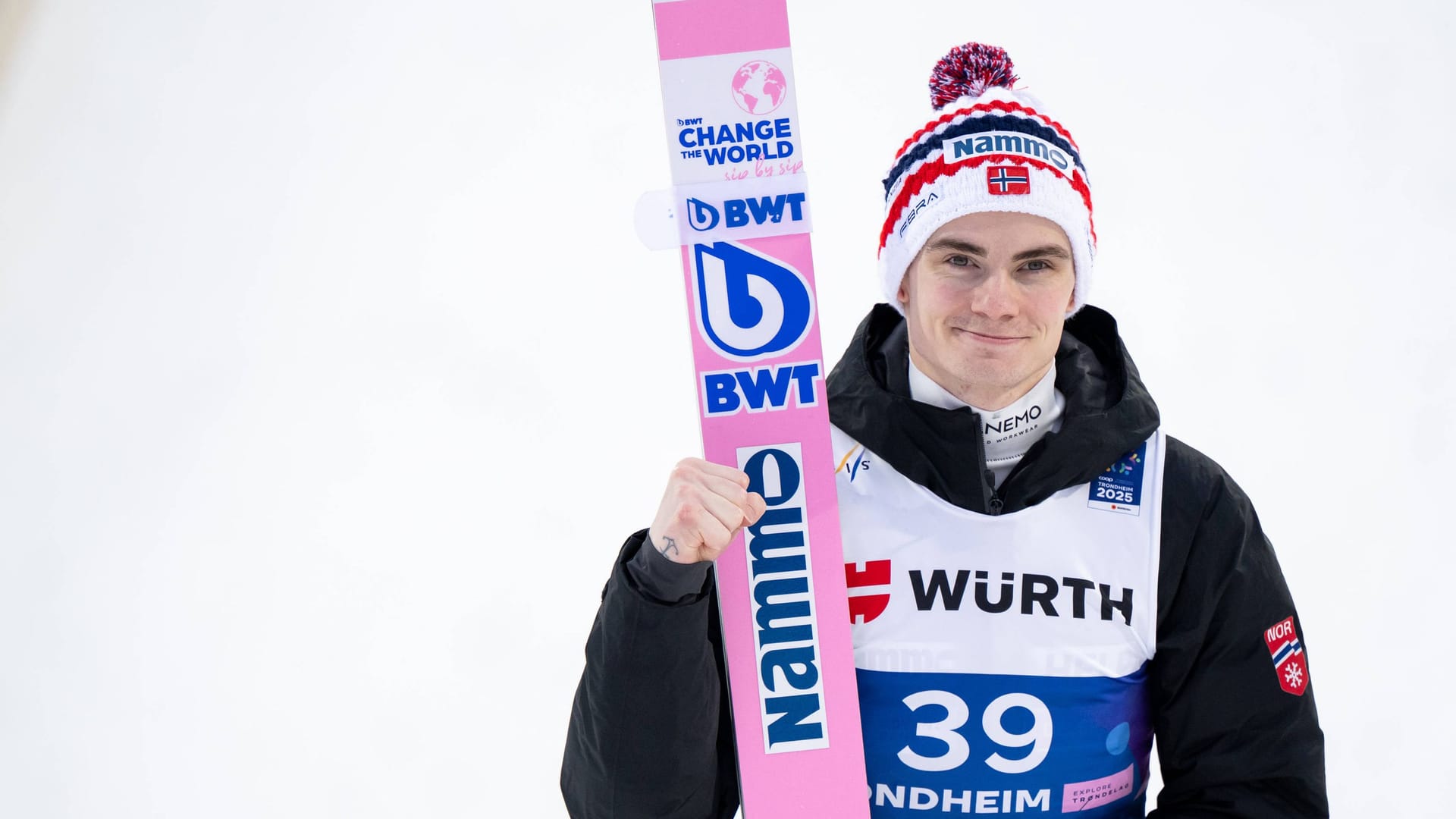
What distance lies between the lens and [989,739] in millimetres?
1533

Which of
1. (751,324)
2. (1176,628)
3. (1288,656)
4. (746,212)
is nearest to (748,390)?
(751,324)

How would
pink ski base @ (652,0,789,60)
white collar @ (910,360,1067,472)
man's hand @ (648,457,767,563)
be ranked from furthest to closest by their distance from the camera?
1. white collar @ (910,360,1067,472)
2. pink ski base @ (652,0,789,60)
3. man's hand @ (648,457,767,563)

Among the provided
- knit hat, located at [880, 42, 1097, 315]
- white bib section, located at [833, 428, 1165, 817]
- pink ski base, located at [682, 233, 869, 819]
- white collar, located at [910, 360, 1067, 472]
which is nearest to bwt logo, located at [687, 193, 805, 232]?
pink ski base, located at [682, 233, 869, 819]

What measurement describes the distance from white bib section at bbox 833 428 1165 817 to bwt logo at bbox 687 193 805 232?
0.37m

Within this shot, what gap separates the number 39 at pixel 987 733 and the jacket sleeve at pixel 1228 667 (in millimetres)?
167

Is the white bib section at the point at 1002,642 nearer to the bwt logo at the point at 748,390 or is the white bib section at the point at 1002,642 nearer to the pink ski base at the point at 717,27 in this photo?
the bwt logo at the point at 748,390

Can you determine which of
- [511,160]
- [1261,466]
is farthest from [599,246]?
[1261,466]

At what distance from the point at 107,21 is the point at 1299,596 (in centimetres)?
311

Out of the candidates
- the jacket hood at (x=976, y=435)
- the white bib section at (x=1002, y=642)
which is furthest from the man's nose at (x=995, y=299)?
the white bib section at (x=1002, y=642)

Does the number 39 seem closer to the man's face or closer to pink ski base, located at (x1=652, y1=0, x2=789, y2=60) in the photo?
the man's face

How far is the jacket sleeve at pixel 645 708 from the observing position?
1.37 meters

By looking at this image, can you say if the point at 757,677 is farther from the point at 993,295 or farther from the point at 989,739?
the point at 993,295

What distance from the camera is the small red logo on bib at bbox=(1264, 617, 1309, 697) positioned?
1.53 metres

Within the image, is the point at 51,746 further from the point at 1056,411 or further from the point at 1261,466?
the point at 1261,466
